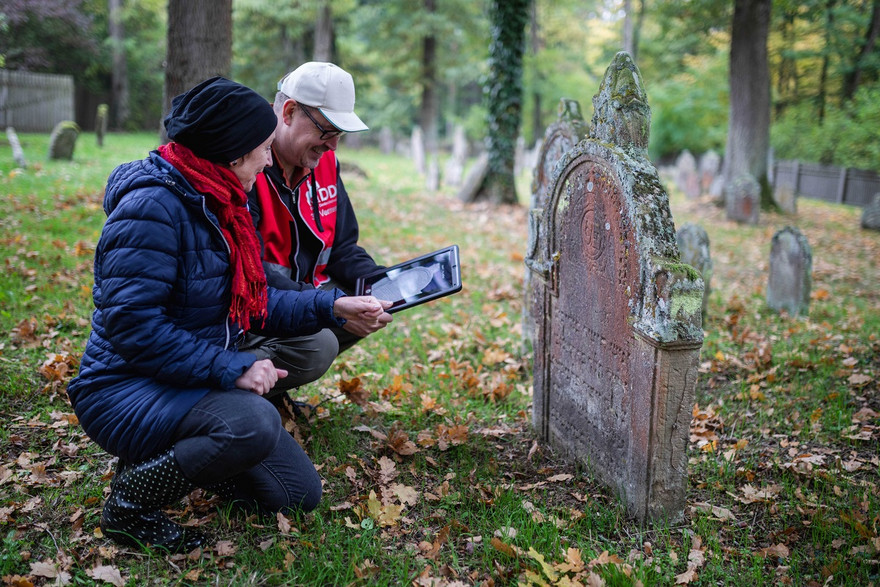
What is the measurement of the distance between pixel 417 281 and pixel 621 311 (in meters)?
1.13

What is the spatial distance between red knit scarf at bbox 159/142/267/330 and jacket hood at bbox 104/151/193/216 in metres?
0.04

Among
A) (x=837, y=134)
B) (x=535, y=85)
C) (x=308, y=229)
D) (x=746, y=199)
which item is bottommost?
(x=308, y=229)

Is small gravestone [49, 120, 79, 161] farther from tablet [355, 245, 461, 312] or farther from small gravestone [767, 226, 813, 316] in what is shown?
small gravestone [767, 226, 813, 316]

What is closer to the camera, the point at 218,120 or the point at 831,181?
the point at 218,120

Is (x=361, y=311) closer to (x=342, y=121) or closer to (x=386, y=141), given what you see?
(x=342, y=121)

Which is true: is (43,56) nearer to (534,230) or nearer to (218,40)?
(218,40)

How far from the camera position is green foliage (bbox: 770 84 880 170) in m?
18.0

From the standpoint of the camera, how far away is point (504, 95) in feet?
44.5

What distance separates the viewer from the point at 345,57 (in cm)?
2792

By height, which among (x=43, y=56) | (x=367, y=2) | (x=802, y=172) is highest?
(x=367, y=2)

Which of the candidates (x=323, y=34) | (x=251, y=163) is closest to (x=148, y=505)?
(x=251, y=163)

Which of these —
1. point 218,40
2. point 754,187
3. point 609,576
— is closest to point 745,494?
point 609,576

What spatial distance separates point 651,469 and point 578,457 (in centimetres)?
71

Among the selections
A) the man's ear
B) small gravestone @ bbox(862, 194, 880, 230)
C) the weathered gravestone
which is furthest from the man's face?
small gravestone @ bbox(862, 194, 880, 230)
